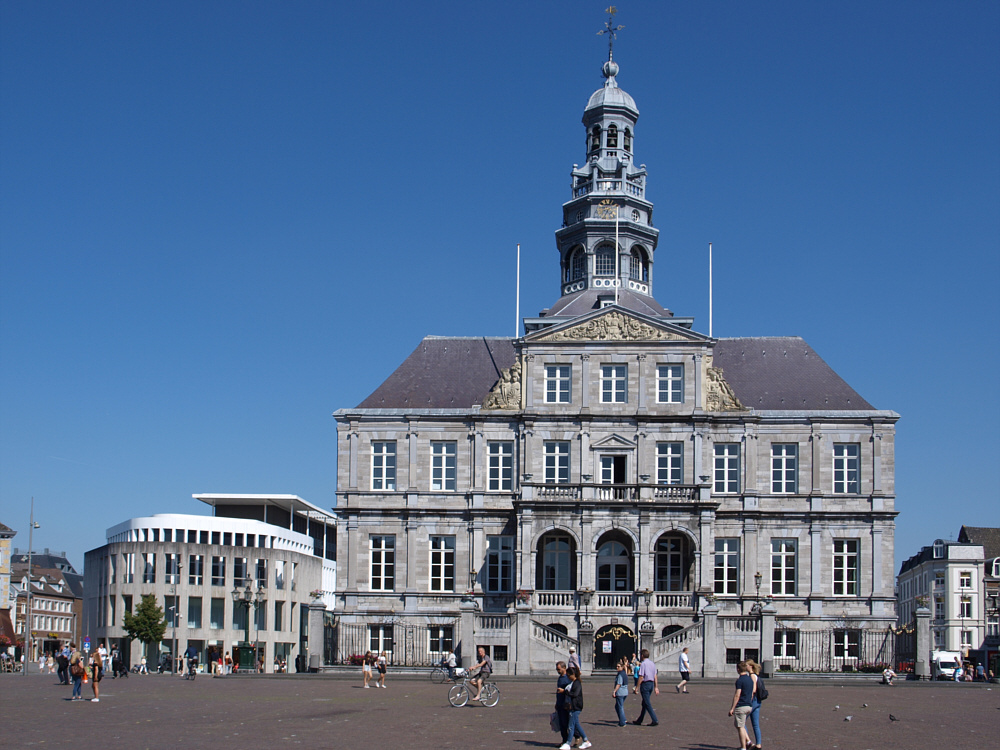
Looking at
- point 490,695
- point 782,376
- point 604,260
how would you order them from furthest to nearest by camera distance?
1. point 604,260
2. point 782,376
3. point 490,695

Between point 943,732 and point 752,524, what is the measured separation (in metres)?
35.0

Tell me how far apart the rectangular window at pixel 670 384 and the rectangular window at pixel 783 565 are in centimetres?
871

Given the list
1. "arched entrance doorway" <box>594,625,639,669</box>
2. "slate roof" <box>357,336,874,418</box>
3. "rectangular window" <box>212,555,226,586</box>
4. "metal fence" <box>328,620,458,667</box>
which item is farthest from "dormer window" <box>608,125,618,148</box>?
"rectangular window" <box>212,555,226,586</box>

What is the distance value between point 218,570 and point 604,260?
108 feet

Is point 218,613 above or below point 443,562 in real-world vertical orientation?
below

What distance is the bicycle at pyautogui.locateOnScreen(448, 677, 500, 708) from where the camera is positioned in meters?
33.6

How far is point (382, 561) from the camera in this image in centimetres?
6388

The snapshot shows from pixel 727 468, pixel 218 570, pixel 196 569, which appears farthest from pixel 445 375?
pixel 196 569

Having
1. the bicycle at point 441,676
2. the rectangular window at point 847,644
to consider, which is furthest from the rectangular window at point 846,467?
the bicycle at point 441,676

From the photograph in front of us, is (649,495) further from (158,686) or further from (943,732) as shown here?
(943,732)

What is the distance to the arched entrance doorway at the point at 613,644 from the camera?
2234 inches

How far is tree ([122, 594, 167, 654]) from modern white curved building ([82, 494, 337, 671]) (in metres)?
3.34

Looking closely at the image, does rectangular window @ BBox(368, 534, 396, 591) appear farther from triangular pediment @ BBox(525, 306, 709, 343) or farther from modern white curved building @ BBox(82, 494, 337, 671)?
modern white curved building @ BBox(82, 494, 337, 671)

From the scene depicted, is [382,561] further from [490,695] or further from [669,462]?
[490,695]
